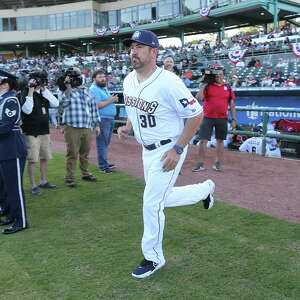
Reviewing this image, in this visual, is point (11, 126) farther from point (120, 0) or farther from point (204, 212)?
point (120, 0)

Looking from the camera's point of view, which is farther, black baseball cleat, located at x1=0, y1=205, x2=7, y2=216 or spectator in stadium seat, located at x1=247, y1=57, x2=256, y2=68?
spectator in stadium seat, located at x1=247, y1=57, x2=256, y2=68

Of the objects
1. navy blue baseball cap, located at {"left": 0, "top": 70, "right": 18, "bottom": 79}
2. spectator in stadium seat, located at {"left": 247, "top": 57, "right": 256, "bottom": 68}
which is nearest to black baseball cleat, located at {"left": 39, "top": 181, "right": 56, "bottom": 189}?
navy blue baseball cap, located at {"left": 0, "top": 70, "right": 18, "bottom": 79}

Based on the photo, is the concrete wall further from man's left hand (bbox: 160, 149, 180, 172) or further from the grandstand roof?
man's left hand (bbox: 160, 149, 180, 172)

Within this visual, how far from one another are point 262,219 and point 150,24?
36.5m

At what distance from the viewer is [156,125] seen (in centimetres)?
280

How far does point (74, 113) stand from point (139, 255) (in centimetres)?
279

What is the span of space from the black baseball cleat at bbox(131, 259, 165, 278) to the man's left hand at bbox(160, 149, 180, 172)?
78cm

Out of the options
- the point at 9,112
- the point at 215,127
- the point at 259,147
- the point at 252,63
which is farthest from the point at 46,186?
the point at 252,63

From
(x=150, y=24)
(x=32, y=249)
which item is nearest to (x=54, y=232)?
(x=32, y=249)

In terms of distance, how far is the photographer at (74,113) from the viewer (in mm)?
5281

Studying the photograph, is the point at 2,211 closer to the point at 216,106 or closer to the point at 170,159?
the point at 170,159

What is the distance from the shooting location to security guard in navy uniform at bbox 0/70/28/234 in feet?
11.8

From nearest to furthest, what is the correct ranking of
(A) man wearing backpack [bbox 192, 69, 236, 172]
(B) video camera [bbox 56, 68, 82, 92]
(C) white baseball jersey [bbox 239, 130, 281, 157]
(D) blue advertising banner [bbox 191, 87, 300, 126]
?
1. (B) video camera [bbox 56, 68, 82, 92]
2. (A) man wearing backpack [bbox 192, 69, 236, 172]
3. (C) white baseball jersey [bbox 239, 130, 281, 157]
4. (D) blue advertising banner [bbox 191, 87, 300, 126]

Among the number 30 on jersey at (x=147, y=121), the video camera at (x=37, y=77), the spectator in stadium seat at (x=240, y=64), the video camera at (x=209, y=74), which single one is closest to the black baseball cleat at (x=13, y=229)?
the video camera at (x=37, y=77)
